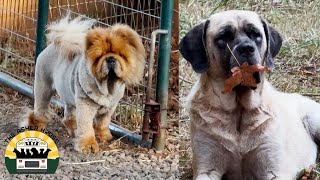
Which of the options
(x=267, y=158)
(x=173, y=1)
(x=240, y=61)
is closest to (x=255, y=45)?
(x=240, y=61)

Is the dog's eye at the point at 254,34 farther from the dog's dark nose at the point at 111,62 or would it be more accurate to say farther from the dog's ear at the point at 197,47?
the dog's dark nose at the point at 111,62

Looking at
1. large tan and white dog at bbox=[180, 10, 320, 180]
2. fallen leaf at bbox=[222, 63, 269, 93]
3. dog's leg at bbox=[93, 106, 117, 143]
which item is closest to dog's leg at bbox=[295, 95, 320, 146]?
large tan and white dog at bbox=[180, 10, 320, 180]

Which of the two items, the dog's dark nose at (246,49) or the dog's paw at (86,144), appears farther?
the dog's paw at (86,144)

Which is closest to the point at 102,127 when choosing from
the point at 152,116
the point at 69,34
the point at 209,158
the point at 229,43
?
the point at 152,116

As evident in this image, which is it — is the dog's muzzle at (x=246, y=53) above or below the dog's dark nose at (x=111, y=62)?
above

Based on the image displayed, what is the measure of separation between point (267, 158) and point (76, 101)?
1.78 ft

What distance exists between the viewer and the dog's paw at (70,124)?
2.22 meters

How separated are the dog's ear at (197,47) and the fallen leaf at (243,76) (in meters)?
0.07

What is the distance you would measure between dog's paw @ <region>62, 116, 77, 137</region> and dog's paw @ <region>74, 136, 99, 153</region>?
0.03 meters

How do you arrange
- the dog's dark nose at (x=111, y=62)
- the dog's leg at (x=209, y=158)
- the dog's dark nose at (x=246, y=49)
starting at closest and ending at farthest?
the dog's dark nose at (x=246, y=49) → the dog's leg at (x=209, y=158) → the dog's dark nose at (x=111, y=62)

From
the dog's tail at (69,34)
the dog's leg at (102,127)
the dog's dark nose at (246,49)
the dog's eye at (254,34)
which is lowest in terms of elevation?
the dog's leg at (102,127)

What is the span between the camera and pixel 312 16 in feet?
7.80

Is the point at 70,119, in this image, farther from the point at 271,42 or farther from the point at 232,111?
the point at 271,42

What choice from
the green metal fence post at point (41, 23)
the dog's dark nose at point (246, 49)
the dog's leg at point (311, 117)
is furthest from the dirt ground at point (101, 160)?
the dog's dark nose at point (246, 49)
